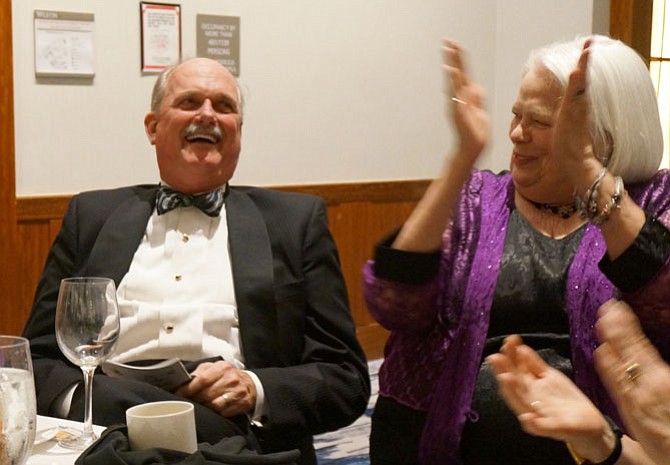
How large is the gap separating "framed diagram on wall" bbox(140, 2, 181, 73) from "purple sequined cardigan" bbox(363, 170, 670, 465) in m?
2.41

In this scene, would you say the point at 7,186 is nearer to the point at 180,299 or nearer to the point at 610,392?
the point at 180,299

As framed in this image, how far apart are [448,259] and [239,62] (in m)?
2.72

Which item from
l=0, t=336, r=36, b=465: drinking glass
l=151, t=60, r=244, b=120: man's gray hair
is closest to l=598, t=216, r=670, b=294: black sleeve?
l=151, t=60, r=244, b=120: man's gray hair

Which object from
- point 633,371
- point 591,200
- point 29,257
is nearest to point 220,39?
point 29,257

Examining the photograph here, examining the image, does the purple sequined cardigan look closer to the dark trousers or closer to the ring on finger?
the dark trousers

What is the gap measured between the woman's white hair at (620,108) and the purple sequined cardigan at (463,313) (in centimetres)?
7

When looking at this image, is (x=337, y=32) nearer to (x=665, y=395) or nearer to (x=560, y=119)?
(x=560, y=119)

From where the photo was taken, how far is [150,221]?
2.51 meters

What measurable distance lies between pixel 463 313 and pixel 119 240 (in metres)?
0.89

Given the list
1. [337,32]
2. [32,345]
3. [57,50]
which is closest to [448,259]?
[32,345]

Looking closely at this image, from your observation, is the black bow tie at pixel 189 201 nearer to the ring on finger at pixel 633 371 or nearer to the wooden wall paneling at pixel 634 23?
the ring on finger at pixel 633 371

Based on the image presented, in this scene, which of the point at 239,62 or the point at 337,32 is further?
the point at 337,32

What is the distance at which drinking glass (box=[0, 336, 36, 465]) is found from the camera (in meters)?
1.16

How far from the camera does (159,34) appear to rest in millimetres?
4305
